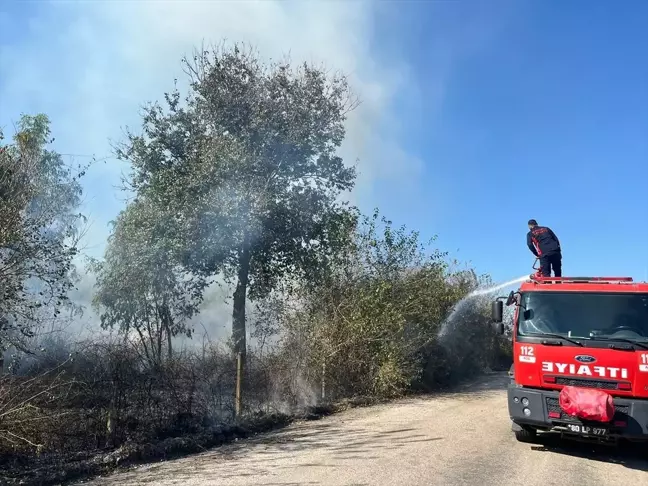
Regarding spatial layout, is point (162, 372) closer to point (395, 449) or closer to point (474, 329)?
point (395, 449)

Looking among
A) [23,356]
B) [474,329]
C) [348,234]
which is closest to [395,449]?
[23,356]

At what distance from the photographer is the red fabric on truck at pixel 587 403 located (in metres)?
7.36

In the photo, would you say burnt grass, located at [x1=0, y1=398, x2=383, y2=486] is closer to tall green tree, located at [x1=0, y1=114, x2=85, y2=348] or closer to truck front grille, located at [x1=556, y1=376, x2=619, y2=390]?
tall green tree, located at [x1=0, y1=114, x2=85, y2=348]

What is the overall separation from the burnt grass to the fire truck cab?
15.6 feet

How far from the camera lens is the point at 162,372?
30.0 feet

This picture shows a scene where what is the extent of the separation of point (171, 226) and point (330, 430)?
7119 mm

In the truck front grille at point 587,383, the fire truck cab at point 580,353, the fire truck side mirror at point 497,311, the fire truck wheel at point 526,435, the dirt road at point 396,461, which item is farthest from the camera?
the fire truck side mirror at point 497,311

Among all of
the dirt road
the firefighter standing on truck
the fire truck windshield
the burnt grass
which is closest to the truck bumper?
the dirt road

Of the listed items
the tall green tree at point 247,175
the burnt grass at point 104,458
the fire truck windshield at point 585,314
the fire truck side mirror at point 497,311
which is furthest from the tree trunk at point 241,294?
the fire truck windshield at point 585,314

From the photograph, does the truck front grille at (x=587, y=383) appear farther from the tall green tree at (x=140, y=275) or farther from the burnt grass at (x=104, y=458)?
the tall green tree at (x=140, y=275)

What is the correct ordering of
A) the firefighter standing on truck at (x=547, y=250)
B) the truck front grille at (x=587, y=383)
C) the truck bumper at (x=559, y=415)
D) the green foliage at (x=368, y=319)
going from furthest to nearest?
the green foliage at (x=368, y=319)
the firefighter standing on truck at (x=547, y=250)
the truck front grille at (x=587, y=383)
the truck bumper at (x=559, y=415)

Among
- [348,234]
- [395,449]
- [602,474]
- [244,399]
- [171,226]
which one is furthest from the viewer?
[348,234]

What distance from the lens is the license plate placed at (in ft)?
24.6

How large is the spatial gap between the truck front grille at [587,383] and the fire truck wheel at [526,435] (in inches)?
49.5
